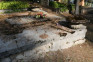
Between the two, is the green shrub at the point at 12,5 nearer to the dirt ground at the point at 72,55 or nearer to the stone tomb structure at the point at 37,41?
the stone tomb structure at the point at 37,41

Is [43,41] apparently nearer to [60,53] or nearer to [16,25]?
[60,53]


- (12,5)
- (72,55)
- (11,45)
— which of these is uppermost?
(12,5)

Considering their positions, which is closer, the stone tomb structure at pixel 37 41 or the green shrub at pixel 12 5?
the stone tomb structure at pixel 37 41

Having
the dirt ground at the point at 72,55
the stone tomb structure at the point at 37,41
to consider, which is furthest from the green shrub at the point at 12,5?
the dirt ground at the point at 72,55

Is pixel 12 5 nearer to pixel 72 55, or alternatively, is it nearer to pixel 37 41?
pixel 37 41

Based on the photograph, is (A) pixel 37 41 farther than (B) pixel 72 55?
No

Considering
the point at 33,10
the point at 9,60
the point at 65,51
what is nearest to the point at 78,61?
the point at 65,51

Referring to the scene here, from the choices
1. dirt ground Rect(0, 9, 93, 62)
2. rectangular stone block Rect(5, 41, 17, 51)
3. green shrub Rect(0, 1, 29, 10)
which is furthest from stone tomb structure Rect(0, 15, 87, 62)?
green shrub Rect(0, 1, 29, 10)

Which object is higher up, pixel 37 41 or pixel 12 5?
pixel 12 5

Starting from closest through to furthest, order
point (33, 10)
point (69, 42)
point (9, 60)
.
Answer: point (9, 60), point (69, 42), point (33, 10)

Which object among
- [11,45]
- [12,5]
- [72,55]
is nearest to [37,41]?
[11,45]

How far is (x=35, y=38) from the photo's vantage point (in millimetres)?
4879

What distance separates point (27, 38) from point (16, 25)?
1.81m

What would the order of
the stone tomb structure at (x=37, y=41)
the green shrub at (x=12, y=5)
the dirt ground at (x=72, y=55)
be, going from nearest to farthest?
the stone tomb structure at (x=37, y=41) < the dirt ground at (x=72, y=55) < the green shrub at (x=12, y=5)
